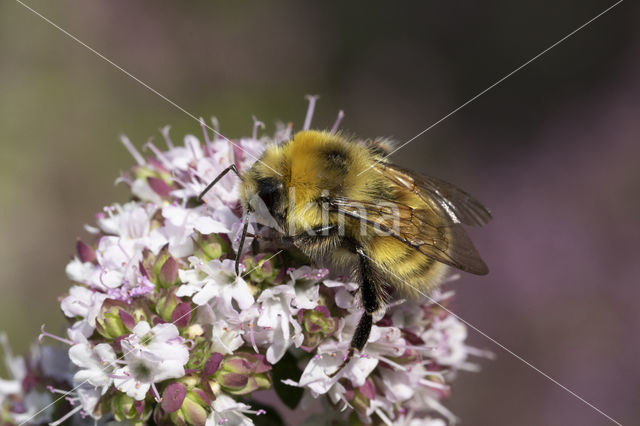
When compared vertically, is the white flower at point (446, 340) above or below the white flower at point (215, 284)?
above

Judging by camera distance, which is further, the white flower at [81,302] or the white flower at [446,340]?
the white flower at [446,340]

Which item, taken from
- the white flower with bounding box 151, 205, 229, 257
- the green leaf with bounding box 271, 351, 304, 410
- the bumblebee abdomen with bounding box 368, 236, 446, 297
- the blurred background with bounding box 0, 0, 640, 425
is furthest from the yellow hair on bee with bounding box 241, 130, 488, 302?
the blurred background with bounding box 0, 0, 640, 425

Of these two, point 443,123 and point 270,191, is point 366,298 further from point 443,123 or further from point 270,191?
point 443,123

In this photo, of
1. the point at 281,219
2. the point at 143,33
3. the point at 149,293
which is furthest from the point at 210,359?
the point at 143,33

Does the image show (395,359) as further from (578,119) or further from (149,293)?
(578,119)

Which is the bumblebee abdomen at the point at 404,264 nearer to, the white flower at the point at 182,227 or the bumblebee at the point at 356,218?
the bumblebee at the point at 356,218

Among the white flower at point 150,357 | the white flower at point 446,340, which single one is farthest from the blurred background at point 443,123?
the white flower at point 150,357

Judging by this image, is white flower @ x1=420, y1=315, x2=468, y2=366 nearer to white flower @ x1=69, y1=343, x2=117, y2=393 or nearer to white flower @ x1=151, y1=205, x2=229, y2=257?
white flower @ x1=151, y1=205, x2=229, y2=257
